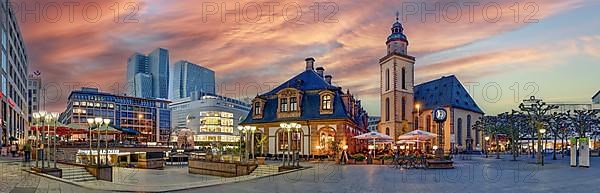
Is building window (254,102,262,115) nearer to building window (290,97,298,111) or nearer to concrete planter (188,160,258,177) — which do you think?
building window (290,97,298,111)

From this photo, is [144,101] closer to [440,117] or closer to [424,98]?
[424,98]

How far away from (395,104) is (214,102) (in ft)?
345

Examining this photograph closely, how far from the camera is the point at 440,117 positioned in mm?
34625

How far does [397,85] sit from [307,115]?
25054mm

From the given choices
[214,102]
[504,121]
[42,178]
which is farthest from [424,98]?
[214,102]

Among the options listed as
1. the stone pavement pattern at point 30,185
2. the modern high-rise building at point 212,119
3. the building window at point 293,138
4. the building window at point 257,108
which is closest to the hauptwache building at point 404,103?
the building window at point 293,138

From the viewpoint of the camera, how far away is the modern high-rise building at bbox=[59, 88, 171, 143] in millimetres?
139625

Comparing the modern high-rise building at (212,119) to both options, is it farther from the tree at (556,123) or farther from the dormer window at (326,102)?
the dormer window at (326,102)

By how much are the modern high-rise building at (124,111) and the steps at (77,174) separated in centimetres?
10961

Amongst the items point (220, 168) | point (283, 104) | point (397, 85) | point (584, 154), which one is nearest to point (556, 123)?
point (397, 85)

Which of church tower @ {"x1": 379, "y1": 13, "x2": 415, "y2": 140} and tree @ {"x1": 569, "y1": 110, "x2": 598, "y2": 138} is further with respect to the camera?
church tower @ {"x1": 379, "y1": 13, "x2": 415, "y2": 140}

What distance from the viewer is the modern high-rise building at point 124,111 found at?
139625 mm

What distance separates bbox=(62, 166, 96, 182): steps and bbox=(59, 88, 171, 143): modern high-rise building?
4315 inches

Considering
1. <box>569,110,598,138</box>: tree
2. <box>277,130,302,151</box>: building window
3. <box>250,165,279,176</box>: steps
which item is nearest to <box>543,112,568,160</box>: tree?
<box>569,110,598,138</box>: tree
